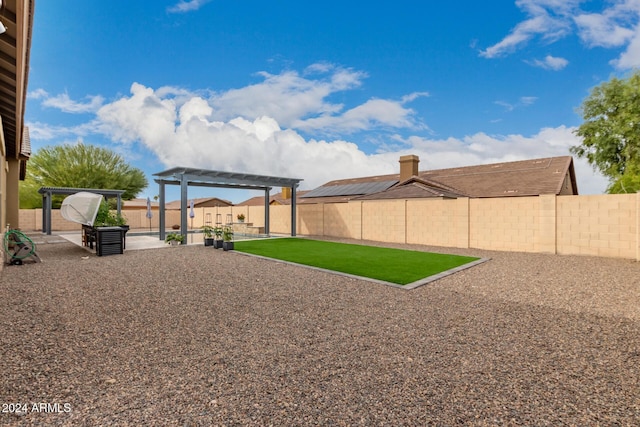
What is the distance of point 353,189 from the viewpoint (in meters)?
26.8

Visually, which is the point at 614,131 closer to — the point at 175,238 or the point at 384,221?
the point at 384,221

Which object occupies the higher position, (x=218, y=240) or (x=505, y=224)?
(x=505, y=224)

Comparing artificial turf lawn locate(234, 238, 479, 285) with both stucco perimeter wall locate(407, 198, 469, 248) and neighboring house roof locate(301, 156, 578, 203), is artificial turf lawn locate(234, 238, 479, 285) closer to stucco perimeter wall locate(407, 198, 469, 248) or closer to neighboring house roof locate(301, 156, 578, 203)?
stucco perimeter wall locate(407, 198, 469, 248)

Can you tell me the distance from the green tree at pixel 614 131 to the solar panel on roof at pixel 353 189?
52.0 ft

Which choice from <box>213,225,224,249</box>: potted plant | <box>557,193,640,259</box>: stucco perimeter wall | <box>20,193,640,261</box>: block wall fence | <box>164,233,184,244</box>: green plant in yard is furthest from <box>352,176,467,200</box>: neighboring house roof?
<box>164,233,184,244</box>: green plant in yard

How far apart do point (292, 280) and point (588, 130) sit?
29948 mm

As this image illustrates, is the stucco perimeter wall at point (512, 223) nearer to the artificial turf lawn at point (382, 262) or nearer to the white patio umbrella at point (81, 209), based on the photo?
the artificial turf lawn at point (382, 262)

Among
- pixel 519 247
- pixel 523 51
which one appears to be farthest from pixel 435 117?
pixel 519 247

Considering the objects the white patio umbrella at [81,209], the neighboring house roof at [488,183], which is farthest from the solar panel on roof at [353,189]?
the white patio umbrella at [81,209]

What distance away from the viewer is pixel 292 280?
6984mm

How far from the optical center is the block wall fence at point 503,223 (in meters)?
10.2

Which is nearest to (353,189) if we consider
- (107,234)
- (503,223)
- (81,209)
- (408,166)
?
(408,166)

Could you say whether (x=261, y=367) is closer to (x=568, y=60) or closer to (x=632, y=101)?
(x=568, y=60)

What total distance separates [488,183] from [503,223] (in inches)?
336
